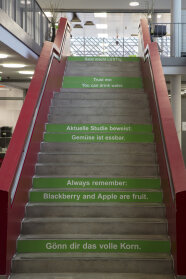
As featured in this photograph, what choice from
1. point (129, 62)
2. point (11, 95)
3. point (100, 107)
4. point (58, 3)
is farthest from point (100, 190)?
point (58, 3)

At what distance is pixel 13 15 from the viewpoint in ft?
26.6

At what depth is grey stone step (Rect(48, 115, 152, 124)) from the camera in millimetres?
6395

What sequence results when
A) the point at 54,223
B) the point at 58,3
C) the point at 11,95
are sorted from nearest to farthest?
the point at 54,223 < the point at 11,95 < the point at 58,3

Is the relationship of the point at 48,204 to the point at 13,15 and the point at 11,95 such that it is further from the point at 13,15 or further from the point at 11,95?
the point at 11,95

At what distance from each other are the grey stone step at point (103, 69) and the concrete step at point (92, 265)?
4.86m

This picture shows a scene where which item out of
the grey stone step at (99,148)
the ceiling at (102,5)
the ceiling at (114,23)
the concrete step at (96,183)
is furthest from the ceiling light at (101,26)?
the concrete step at (96,183)

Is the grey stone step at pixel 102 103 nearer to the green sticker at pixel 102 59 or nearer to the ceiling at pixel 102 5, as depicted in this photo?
the green sticker at pixel 102 59

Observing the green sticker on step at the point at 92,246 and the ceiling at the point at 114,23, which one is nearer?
the green sticker on step at the point at 92,246

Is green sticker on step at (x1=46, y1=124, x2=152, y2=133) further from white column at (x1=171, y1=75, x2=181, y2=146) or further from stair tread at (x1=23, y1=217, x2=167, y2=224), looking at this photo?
white column at (x1=171, y1=75, x2=181, y2=146)

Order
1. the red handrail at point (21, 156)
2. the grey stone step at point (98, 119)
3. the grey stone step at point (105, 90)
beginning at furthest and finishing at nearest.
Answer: the grey stone step at point (105, 90)
the grey stone step at point (98, 119)
the red handrail at point (21, 156)

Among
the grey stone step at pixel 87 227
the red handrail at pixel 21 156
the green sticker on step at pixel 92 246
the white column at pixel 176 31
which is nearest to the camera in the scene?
the red handrail at pixel 21 156

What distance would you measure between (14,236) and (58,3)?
13700mm

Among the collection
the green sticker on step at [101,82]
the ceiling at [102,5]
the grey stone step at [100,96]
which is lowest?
the grey stone step at [100,96]

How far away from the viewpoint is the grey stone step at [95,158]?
5.51 metres
